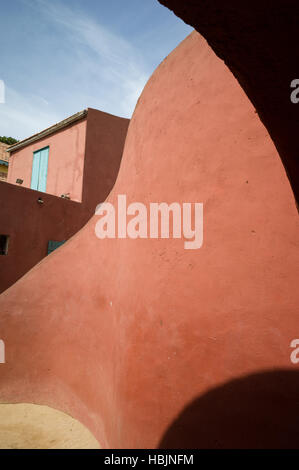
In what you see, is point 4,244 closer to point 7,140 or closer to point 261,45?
point 261,45

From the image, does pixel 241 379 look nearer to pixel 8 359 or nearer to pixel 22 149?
pixel 8 359

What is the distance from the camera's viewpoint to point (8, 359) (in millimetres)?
4125

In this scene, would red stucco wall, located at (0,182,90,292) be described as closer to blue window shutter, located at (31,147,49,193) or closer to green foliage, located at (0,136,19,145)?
blue window shutter, located at (31,147,49,193)

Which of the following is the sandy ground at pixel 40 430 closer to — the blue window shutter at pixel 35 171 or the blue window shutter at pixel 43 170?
the blue window shutter at pixel 43 170

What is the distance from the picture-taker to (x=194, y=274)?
82.0 inches

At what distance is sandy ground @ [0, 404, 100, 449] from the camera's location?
10.3 feet

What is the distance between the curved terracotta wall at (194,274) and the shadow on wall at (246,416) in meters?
0.01

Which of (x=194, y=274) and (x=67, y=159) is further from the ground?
(x=67, y=159)

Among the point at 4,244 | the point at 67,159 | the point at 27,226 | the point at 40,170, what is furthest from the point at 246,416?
the point at 40,170

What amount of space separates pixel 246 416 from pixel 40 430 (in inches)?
114

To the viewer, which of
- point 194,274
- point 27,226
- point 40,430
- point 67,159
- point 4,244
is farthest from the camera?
point 67,159

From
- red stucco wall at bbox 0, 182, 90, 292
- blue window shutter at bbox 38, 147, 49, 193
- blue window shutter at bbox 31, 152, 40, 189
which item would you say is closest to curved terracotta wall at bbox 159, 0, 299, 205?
red stucco wall at bbox 0, 182, 90, 292

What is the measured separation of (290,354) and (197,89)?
220cm
